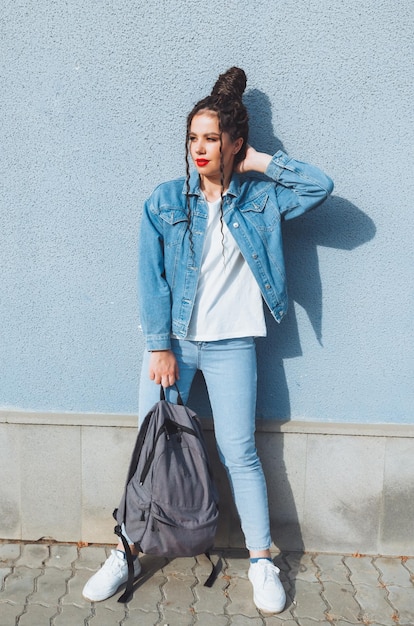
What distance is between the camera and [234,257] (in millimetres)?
3039

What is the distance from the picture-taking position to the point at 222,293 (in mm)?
3049

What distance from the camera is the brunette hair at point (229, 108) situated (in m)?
2.88

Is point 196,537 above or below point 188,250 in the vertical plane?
below

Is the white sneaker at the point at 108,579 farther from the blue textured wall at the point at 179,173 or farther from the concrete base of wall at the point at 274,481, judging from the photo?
the blue textured wall at the point at 179,173

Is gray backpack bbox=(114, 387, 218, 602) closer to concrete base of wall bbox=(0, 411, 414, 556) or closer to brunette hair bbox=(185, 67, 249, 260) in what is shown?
concrete base of wall bbox=(0, 411, 414, 556)

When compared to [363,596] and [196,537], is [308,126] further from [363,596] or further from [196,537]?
[363,596]

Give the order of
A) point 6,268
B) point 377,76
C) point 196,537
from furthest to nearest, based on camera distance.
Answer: point 6,268 → point 377,76 → point 196,537

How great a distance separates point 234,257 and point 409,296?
0.96 m

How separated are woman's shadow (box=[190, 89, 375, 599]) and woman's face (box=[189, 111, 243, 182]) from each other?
40 centimetres

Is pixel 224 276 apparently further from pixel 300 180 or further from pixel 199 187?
pixel 300 180

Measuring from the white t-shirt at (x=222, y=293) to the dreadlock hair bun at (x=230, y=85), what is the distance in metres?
0.46

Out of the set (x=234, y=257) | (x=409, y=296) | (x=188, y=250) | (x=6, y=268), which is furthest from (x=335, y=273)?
(x=6, y=268)

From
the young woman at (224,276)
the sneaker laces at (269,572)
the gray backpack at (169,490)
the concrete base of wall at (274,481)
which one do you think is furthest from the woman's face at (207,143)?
the sneaker laces at (269,572)

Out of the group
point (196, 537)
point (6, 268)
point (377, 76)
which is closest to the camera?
point (196, 537)
